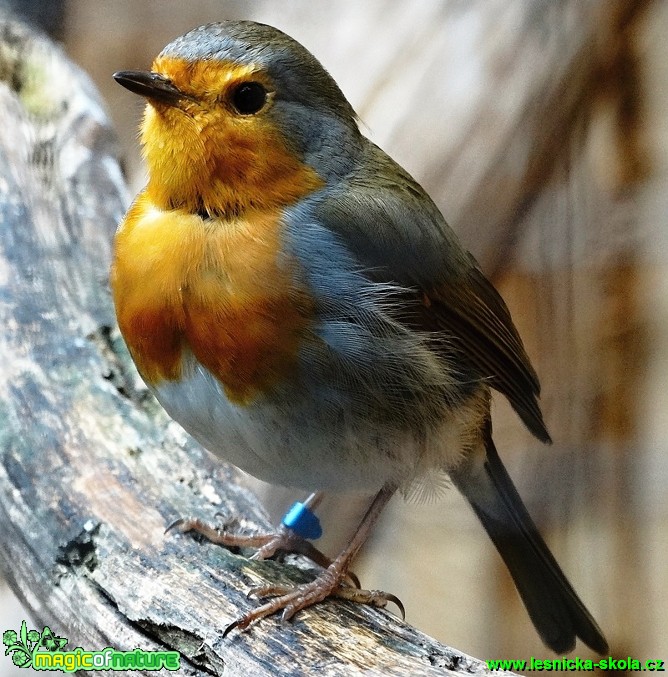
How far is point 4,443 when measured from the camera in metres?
1.71

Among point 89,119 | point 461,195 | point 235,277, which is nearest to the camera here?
point 235,277

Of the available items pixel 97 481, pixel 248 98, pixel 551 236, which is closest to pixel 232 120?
pixel 248 98

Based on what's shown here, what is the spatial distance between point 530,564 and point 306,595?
708 mm

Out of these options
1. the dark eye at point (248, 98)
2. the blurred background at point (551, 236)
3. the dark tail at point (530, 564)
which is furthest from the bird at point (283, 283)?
the blurred background at point (551, 236)

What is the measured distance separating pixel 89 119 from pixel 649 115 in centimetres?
159

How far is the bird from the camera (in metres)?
1.35

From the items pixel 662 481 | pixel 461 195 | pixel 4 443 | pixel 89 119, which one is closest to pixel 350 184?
pixel 461 195

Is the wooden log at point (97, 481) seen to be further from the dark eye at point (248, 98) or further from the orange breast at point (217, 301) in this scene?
the dark eye at point (248, 98)

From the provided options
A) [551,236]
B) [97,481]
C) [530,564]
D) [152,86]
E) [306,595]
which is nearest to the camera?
[152,86]

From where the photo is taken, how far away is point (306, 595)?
1455 mm

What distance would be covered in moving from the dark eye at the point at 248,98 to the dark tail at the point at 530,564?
95 cm

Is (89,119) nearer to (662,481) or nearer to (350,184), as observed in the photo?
(350,184)

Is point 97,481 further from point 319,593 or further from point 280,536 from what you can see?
point 319,593

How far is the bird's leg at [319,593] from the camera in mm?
1390
